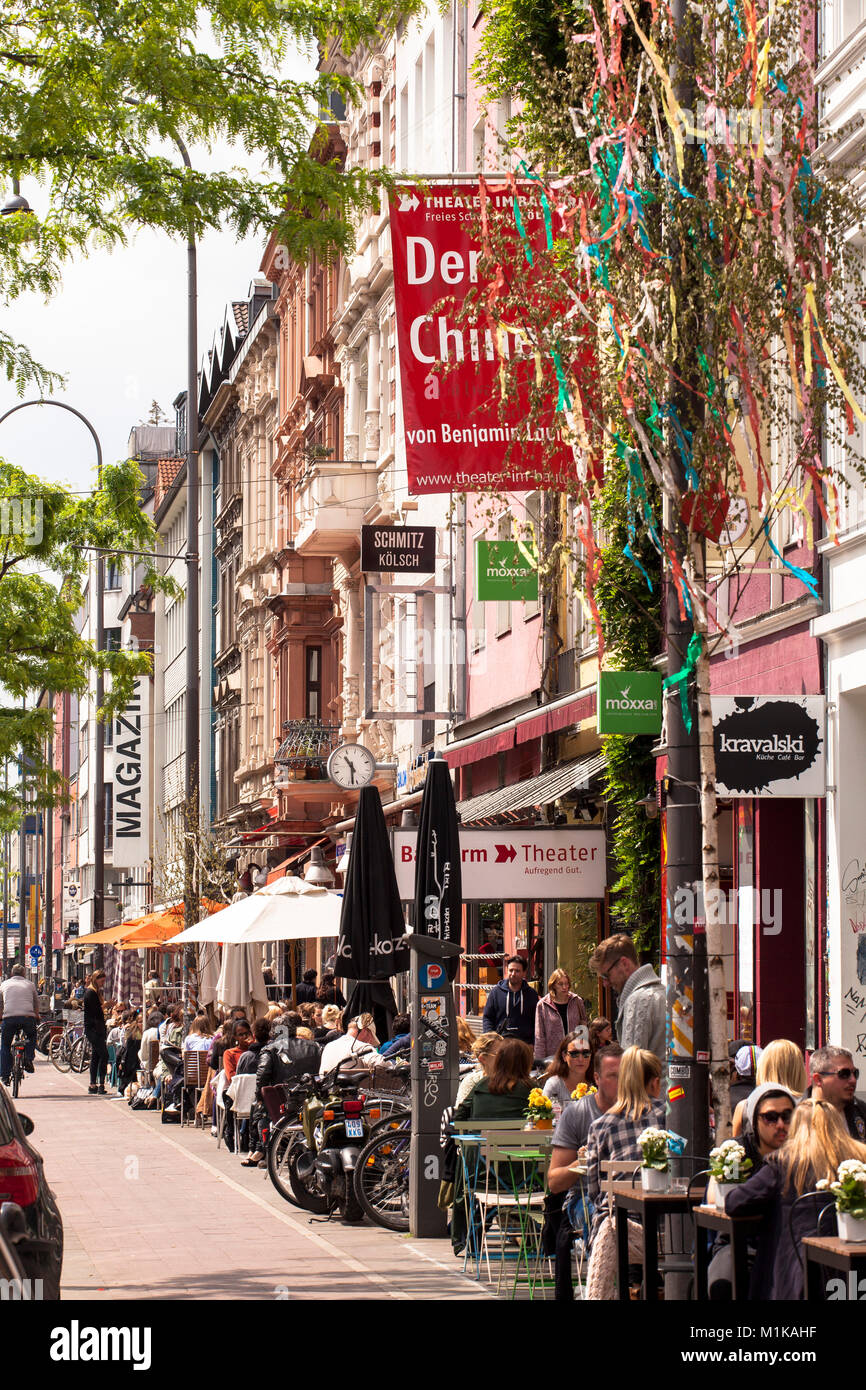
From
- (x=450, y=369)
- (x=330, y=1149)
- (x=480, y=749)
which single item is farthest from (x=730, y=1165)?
(x=480, y=749)

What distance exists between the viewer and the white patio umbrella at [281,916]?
24.0m

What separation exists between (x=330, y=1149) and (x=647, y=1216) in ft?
23.2

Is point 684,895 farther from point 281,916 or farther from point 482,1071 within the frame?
point 281,916

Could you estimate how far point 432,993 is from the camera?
15.4 metres

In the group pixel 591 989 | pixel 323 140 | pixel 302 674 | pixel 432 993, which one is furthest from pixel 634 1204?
pixel 302 674

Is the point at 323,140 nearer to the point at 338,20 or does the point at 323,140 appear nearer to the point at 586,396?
the point at 338,20

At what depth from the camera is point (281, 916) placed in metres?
24.5

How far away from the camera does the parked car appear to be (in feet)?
30.6

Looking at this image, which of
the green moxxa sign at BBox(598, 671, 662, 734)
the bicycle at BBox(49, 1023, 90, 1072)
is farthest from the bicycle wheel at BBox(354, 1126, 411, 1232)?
the bicycle at BBox(49, 1023, 90, 1072)

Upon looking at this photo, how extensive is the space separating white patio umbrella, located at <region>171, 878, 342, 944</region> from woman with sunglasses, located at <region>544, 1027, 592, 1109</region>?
10369 mm

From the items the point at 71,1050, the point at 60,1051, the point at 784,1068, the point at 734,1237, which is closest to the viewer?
the point at 734,1237

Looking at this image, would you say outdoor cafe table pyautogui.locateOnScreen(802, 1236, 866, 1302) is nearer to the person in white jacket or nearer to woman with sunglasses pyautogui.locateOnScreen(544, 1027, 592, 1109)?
woman with sunglasses pyautogui.locateOnScreen(544, 1027, 592, 1109)

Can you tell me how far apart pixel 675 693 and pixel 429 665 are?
22.5 meters

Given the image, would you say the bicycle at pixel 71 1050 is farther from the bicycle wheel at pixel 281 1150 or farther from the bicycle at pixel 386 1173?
the bicycle at pixel 386 1173
